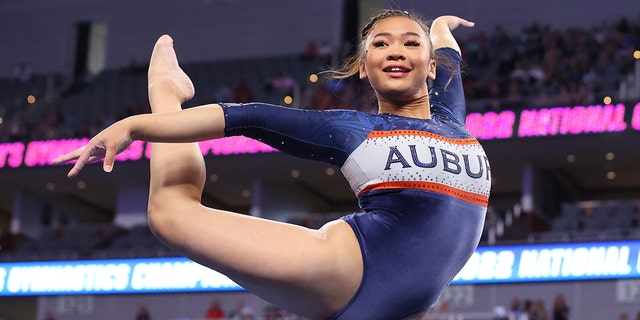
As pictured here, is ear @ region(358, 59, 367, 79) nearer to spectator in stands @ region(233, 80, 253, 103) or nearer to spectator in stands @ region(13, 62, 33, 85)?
spectator in stands @ region(233, 80, 253, 103)

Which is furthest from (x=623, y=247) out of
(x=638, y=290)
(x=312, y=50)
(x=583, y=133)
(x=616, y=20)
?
(x=312, y=50)

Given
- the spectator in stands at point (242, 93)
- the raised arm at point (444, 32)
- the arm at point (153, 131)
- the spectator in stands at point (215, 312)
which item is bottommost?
the spectator in stands at point (215, 312)

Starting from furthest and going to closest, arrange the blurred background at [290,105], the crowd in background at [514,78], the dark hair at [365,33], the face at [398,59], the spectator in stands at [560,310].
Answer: the crowd in background at [514,78], the blurred background at [290,105], the spectator in stands at [560,310], the dark hair at [365,33], the face at [398,59]

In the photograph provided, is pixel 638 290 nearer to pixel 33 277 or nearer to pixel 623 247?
pixel 623 247

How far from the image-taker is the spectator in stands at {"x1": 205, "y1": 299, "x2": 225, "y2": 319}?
55.7ft

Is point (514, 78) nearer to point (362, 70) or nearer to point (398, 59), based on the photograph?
point (362, 70)

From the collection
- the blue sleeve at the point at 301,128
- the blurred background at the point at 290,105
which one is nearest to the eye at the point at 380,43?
the blue sleeve at the point at 301,128

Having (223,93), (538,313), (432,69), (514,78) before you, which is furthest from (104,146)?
(223,93)

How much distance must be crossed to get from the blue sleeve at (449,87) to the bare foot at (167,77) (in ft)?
2.88

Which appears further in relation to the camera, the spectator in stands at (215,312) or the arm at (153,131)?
the spectator in stands at (215,312)

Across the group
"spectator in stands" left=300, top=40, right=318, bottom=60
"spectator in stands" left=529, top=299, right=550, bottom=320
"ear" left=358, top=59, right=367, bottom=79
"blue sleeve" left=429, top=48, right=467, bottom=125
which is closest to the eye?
"ear" left=358, top=59, right=367, bottom=79

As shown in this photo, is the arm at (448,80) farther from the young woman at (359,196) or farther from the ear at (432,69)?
the young woman at (359,196)

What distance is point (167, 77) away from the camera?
342cm

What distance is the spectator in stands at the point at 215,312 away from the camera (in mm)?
16984
